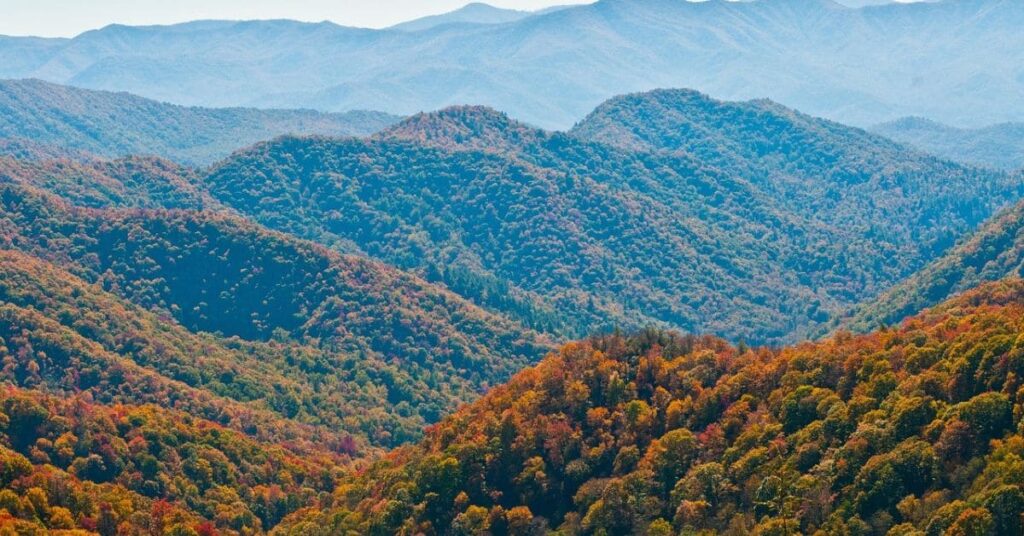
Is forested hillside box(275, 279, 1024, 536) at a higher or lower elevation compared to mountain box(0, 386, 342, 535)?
higher

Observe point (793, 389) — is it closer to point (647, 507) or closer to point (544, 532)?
point (647, 507)

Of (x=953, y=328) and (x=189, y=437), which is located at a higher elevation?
(x=953, y=328)

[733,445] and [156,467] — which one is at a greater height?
[733,445]

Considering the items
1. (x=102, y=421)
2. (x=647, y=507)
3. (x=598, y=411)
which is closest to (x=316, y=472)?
(x=102, y=421)

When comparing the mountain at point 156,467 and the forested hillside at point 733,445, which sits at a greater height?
the forested hillside at point 733,445

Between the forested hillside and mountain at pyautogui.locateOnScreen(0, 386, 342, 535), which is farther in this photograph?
mountain at pyautogui.locateOnScreen(0, 386, 342, 535)

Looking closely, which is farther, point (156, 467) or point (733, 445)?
point (156, 467)

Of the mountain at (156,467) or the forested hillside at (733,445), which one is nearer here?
the forested hillside at (733,445)

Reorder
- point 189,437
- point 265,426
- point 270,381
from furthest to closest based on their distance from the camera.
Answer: point 270,381, point 265,426, point 189,437
